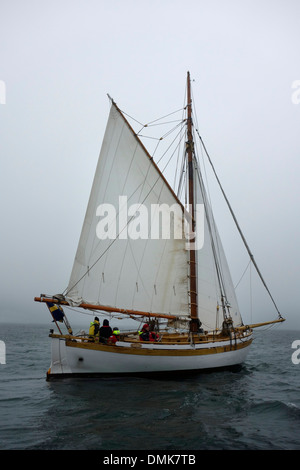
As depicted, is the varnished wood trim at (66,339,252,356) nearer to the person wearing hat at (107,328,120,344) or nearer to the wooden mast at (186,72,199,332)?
the person wearing hat at (107,328,120,344)

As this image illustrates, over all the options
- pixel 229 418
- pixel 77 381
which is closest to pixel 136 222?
pixel 77 381

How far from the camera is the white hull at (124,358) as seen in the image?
52.7ft

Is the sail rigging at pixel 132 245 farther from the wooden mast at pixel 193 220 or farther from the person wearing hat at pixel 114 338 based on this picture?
the person wearing hat at pixel 114 338

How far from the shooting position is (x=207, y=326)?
21500 millimetres

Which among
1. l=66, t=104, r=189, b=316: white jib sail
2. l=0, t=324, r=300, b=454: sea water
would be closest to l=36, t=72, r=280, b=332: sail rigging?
l=66, t=104, r=189, b=316: white jib sail

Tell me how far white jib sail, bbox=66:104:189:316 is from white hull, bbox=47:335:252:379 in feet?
7.66

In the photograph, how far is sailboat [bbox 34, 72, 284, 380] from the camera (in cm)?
1661

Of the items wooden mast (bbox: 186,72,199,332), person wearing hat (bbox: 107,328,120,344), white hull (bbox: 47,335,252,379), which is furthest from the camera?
wooden mast (bbox: 186,72,199,332)

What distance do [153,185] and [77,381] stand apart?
40.4 ft

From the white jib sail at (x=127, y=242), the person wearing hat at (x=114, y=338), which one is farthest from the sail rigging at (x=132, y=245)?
the person wearing hat at (x=114, y=338)

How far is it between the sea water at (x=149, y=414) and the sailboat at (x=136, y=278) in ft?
4.23
